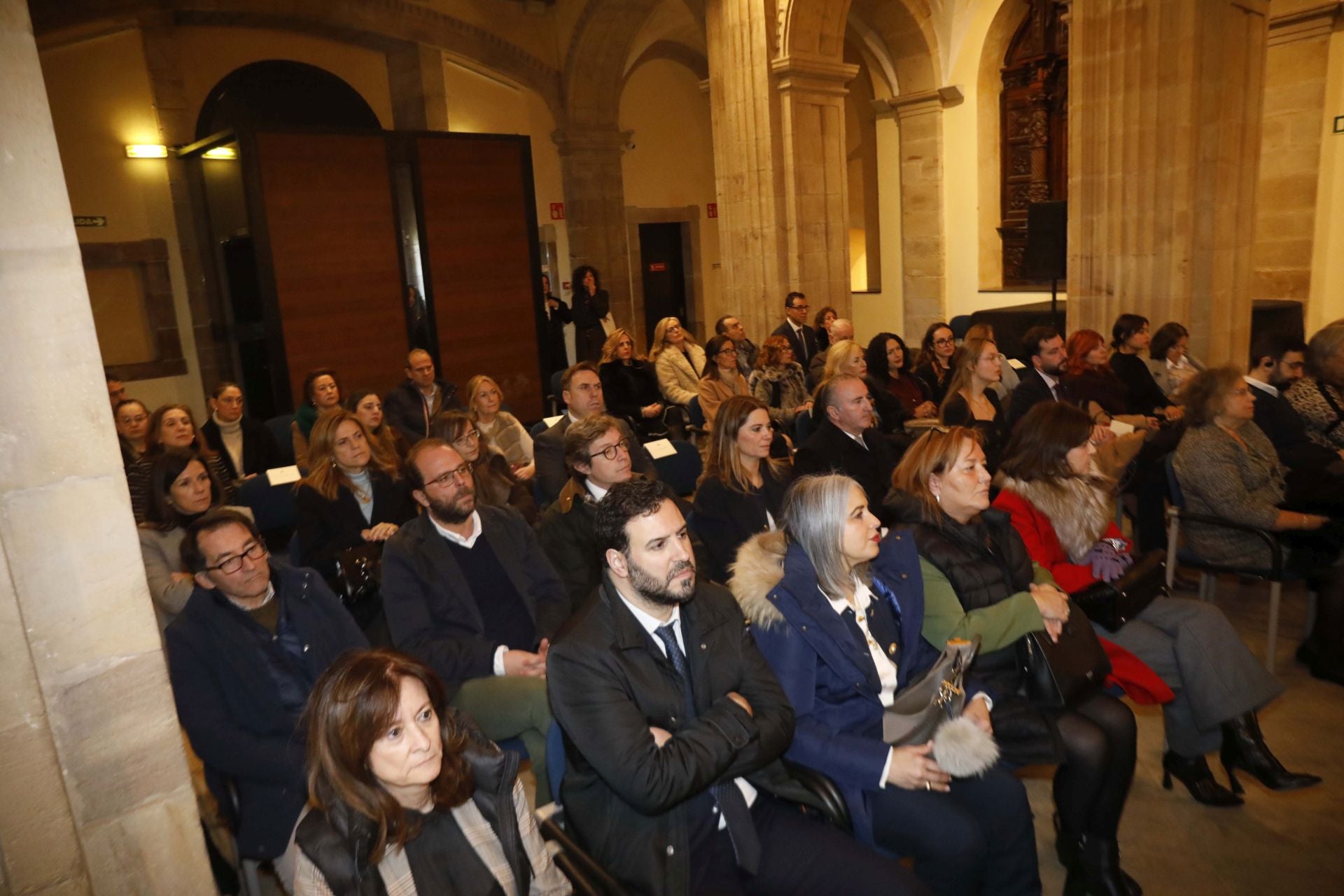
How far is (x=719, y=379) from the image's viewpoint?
20.8 ft

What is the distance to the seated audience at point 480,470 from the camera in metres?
4.21

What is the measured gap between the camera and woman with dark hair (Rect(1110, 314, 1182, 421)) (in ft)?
18.7

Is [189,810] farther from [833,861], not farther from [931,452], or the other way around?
[931,452]

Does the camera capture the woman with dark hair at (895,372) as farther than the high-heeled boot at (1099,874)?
Yes

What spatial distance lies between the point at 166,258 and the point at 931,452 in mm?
9196

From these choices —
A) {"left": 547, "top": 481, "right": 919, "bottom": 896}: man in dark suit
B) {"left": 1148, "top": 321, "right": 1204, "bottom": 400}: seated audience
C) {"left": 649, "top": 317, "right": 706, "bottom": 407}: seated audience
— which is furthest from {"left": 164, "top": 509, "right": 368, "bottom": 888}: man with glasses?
{"left": 1148, "top": 321, "right": 1204, "bottom": 400}: seated audience

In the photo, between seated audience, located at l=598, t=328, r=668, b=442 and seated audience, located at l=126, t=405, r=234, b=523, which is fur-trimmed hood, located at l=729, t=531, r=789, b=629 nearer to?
seated audience, located at l=126, t=405, r=234, b=523

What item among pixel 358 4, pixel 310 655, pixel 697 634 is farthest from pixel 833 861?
pixel 358 4

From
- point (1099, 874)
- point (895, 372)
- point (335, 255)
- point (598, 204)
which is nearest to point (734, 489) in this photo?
point (1099, 874)

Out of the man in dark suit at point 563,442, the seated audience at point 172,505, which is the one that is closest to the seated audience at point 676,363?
the man in dark suit at point 563,442

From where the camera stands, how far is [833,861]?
2.04 m

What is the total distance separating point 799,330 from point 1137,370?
2.78m

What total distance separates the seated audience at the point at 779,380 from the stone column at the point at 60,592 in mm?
5053

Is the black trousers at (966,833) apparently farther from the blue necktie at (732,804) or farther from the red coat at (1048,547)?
the red coat at (1048,547)
